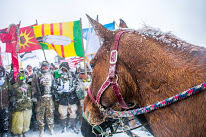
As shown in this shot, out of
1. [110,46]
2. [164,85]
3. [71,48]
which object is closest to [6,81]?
[71,48]

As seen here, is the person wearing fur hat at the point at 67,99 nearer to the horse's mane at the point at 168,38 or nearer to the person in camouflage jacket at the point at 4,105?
the person in camouflage jacket at the point at 4,105

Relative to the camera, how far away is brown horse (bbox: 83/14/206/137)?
3.04 feet

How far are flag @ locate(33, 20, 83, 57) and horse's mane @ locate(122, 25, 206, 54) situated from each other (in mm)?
5870

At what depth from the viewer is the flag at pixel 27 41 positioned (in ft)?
22.4

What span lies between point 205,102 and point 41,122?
21.7 feet

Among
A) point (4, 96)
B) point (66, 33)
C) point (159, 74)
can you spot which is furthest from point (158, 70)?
point (66, 33)

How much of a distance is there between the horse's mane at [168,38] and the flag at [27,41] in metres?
6.67

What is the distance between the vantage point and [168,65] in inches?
41.5

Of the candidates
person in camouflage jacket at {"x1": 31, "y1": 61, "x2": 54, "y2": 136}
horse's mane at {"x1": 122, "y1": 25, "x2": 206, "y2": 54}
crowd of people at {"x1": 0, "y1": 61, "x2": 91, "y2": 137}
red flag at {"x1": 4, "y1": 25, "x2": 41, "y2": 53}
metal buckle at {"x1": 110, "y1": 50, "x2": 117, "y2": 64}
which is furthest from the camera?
red flag at {"x1": 4, "y1": 25, "x2": 41, "y2": 53}

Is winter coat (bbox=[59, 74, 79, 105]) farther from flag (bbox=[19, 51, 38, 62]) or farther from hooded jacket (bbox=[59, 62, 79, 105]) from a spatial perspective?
flag (bbox=[19, 51, 38, 62])

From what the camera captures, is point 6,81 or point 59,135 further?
point 59,135

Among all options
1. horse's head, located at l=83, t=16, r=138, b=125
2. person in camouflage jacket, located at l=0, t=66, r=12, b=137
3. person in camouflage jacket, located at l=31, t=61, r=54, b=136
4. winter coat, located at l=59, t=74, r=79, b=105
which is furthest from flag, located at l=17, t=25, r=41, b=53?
horse's head, located at l=83, t=16, r=138, b=125

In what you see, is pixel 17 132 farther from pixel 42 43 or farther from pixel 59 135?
pixel 42 43

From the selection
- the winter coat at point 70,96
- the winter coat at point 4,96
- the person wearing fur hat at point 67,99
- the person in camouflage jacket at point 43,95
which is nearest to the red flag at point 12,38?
the winter coat at point 4,96
